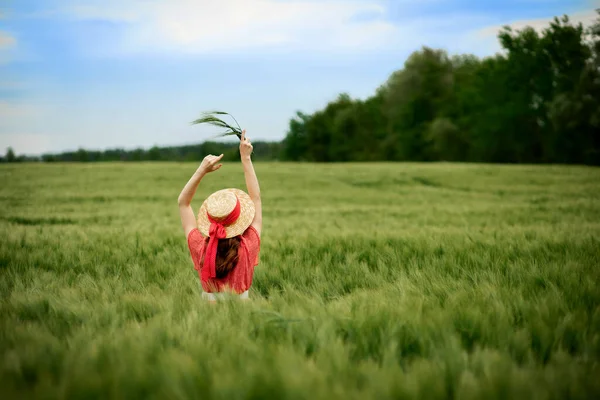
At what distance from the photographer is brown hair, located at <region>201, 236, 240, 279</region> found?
3.12 m

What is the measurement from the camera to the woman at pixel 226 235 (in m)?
3.01

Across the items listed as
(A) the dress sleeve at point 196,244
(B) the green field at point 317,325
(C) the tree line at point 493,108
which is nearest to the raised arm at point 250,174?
(A) the dress sleeve at point 196,244

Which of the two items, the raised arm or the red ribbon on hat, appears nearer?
the red ribbon on hat

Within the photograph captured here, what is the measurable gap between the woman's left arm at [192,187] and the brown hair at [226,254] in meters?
0.32

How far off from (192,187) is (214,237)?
0.46 metres

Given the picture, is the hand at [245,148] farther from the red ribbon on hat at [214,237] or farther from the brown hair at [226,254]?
the brown hair at [226,254]

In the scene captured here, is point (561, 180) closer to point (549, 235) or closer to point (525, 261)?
point (549, 235)

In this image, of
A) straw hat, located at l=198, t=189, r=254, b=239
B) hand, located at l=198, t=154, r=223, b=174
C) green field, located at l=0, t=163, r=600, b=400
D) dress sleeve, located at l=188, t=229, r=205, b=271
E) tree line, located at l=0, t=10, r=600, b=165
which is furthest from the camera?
tree line, located at l=0, t=10, r=600, b=165

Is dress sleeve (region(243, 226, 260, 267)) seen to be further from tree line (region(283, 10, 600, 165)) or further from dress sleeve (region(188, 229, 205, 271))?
tree line (region(283, 10, 600, 165))

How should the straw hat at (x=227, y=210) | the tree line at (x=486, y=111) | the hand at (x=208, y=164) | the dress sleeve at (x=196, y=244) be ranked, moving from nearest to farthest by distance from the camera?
the straw hat at (x=227, y=210)
the hand at (x=208, y=164)
the dress sleeve at (x=196, y=244)
the tree line at (x=486, y=111)

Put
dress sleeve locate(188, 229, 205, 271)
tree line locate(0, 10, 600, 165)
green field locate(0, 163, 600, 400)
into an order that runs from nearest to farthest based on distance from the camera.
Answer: green field locate(0, 163, 600, 400) < dress sleeve locate(188, 229, 205, 271) < tree line locate(0, 10, 600, 165)

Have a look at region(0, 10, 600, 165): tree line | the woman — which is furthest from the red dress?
region(0, 10, 600, 165): tree line

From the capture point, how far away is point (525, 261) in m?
3.89

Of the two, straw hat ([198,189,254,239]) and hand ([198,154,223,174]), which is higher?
hand ([198,154,223,174])
